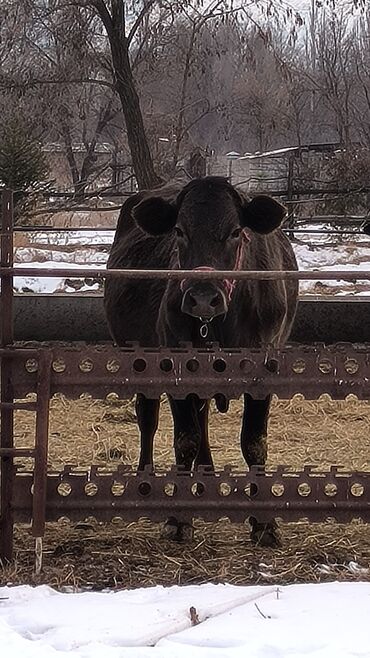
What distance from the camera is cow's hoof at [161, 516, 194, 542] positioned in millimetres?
4918

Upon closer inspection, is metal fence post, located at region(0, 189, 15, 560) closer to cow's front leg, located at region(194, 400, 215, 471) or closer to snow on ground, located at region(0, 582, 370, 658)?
snow on ground, located at region(0, 582, 370, 658)

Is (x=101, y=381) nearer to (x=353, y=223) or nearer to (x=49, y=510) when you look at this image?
(x=49, y=510)

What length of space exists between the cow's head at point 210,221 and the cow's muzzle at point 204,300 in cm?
3

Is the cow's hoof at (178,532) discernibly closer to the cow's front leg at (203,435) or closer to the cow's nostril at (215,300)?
the cow's front leg at (203,435)

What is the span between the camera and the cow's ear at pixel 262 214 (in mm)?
5020

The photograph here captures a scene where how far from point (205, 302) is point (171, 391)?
0.43 meters

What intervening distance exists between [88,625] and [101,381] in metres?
1.09

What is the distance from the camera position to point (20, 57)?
15.3 m

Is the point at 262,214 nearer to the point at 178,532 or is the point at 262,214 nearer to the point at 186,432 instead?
the point at 186,432

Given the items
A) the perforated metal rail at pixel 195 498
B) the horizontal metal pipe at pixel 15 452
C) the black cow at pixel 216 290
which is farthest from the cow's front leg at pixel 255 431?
the horizontal metal pipe at pixel 15 452

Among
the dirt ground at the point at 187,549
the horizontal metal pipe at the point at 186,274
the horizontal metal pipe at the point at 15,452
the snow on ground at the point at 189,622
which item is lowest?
the dirt ground at the point at 187,549

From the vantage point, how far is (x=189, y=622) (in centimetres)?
373

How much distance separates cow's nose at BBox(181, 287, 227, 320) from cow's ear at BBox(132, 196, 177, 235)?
2.75 feet

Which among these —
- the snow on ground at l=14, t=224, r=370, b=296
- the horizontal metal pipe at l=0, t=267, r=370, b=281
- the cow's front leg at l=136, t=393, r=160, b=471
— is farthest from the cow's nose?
the snow on ground at l=14, t=224, r=370, b=296
